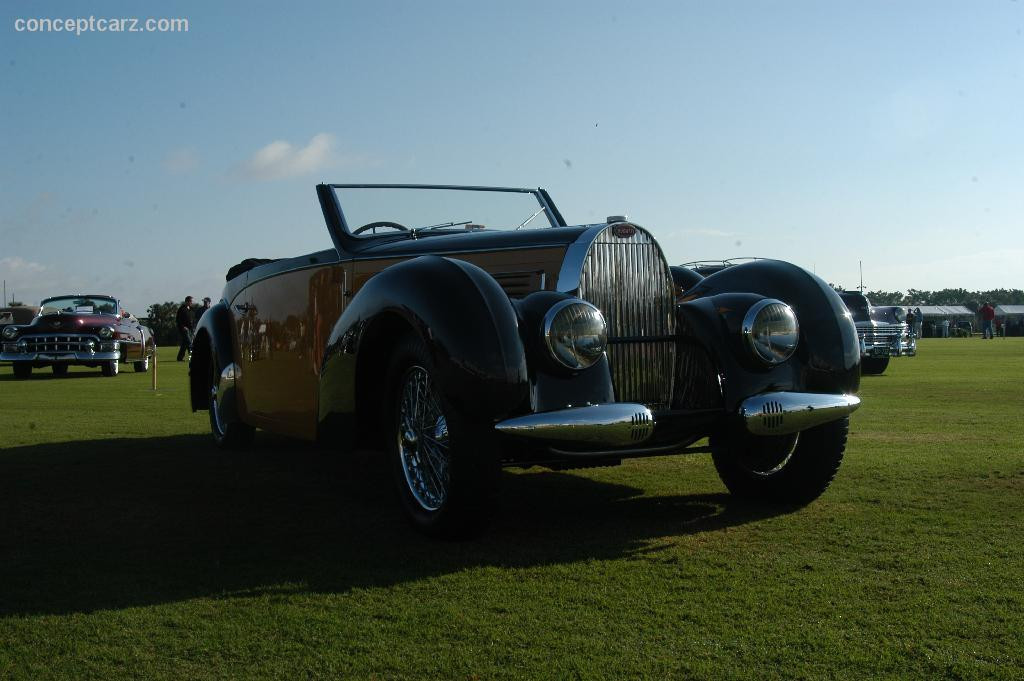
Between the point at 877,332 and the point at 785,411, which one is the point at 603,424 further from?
the point at 877,332

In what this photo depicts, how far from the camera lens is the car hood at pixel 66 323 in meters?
18.4

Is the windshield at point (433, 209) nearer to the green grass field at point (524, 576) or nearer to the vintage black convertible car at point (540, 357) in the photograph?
the vintage black convertible car at point (540, 357)

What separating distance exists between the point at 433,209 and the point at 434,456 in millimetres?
2431

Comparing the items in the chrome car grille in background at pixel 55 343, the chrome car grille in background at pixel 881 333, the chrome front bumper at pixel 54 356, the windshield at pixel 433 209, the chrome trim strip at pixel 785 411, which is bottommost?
the chrome trim strip at pixel 785 411

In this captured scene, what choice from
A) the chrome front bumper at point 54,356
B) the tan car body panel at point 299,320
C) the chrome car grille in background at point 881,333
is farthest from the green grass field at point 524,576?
the chrome front bumper at point 54,356

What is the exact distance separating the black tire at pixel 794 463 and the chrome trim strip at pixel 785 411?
296 mm

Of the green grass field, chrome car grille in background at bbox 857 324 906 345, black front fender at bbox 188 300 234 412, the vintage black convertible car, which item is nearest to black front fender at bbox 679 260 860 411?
the vintage black convertible car

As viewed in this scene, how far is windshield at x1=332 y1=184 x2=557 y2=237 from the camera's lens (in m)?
6.11

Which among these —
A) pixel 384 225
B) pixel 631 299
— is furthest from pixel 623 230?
pixel 384 225

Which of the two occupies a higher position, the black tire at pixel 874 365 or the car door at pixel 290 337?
the car door at pixel 290 337

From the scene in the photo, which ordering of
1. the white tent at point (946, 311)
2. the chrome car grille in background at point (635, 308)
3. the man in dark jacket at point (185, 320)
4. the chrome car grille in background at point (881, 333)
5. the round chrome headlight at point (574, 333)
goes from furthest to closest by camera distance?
the white tent at point (946, 311), the man in dark jacket at point (185, 320), the chrome car grille in background at point (881, 333), the chrome car grille in background at point (635, 308), the round chrome headlight at point (574, 333)

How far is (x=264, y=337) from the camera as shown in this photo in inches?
252

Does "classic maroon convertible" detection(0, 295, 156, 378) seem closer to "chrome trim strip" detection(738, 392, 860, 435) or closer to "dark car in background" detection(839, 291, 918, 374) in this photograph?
"dark car in background" detection(839, 291, 918, 374)

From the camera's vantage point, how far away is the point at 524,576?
12.0 feet
